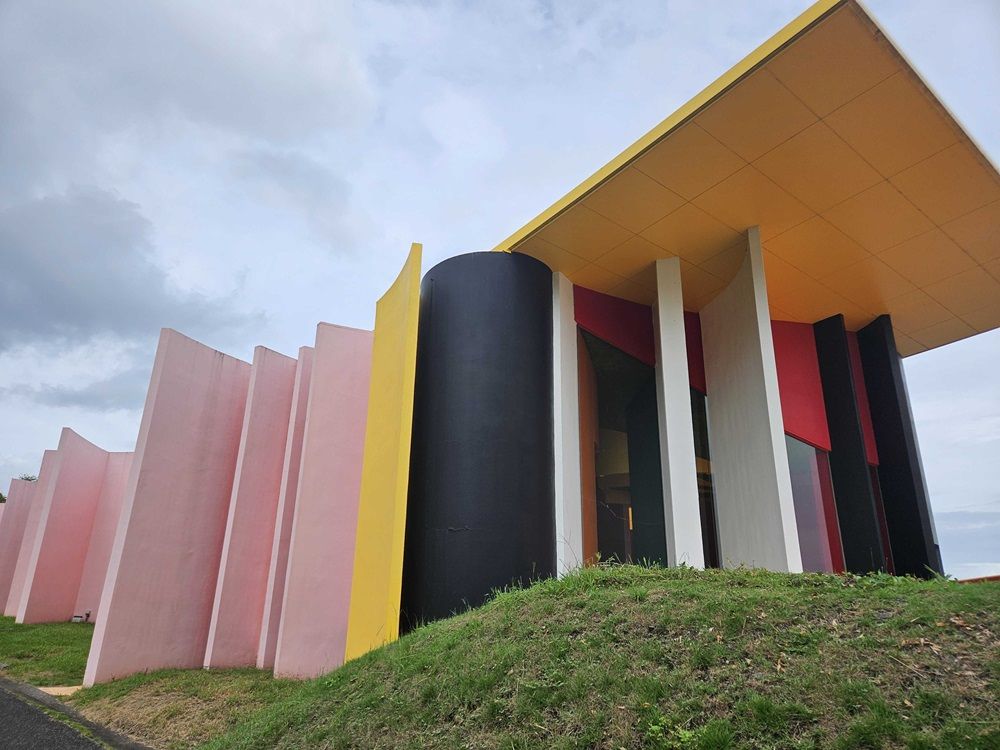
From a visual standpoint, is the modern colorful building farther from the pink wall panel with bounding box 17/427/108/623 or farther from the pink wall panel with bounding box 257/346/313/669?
the pink wall panel with bounding box 17/427/108/623

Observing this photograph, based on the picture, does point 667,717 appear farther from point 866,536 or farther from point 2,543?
point 2,543

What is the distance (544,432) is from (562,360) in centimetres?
138

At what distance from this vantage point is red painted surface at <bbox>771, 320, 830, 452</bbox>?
11.6m

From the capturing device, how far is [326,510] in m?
10.4

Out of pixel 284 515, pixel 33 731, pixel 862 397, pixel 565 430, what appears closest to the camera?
pixel 33 731

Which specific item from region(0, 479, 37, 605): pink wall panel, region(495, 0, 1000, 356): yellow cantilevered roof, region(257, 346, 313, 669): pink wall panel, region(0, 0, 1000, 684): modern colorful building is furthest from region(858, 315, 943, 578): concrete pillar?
region(0, 479, 37, 605): pink wall panel

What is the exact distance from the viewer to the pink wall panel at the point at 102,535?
17297mm

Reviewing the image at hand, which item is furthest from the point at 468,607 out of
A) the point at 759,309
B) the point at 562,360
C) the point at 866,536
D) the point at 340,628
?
the point at 866,536

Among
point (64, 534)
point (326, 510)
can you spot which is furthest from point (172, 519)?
point (64, 534)

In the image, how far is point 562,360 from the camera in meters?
10.2

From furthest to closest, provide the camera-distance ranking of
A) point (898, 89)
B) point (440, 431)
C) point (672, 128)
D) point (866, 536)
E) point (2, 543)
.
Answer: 1. point (2, 543)
2. point (866, 536)
3. point (440, 431)
4. point (672, 128)
5. point (898, 89)

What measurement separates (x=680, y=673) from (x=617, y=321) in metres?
8.33

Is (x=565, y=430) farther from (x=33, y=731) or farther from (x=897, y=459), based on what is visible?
(x=33, y=731)

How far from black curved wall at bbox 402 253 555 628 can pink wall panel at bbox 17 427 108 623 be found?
1338 cm
